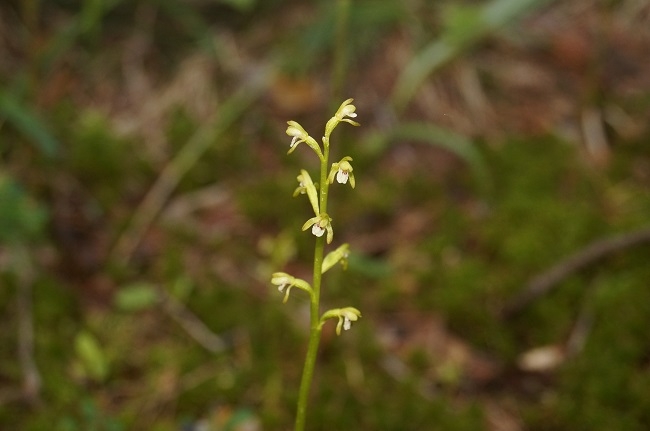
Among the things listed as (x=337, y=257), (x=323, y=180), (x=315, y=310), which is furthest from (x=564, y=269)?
(x=323, y=180)

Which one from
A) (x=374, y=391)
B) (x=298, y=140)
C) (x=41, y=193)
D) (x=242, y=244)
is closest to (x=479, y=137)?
(x=242, y=244)

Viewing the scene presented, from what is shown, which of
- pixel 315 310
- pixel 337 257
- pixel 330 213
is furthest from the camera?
pixel 330 213

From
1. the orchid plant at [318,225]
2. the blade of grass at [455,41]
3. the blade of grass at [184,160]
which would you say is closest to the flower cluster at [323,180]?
the orchid plant at [318,225]

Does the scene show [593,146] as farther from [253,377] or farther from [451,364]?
[253,377]

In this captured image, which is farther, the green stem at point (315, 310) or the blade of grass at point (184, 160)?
the blade of grass at point (184, 160)

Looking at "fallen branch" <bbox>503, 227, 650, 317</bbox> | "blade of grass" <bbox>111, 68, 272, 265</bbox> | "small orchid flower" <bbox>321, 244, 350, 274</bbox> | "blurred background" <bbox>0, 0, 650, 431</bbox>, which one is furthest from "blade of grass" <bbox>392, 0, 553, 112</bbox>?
"small orchid flower" <bbox>321, 244, 350, 274</bbox>

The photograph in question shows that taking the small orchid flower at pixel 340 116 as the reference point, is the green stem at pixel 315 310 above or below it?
below

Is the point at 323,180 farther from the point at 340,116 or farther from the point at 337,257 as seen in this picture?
the point at 337,257

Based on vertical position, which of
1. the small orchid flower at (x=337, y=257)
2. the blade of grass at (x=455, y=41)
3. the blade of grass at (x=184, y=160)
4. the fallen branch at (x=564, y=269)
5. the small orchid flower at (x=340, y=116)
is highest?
the blade of grass at (x=455, y=41)

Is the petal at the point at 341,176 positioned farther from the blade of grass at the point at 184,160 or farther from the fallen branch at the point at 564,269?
the blade of grass at the point at 184,160
